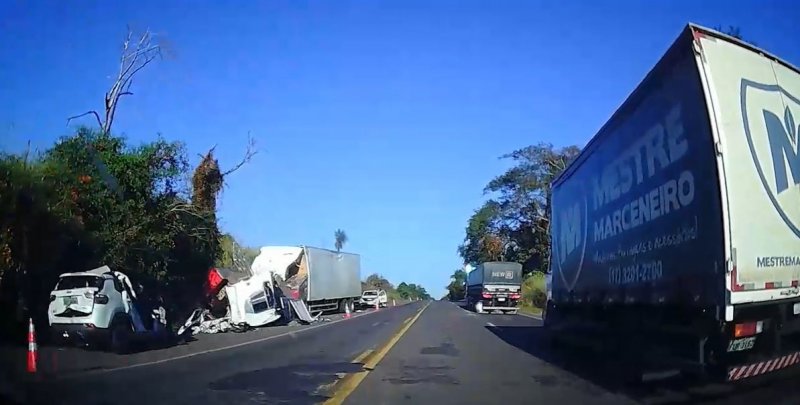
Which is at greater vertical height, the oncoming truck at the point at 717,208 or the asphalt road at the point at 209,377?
the oncoming truck at the point at 717,208

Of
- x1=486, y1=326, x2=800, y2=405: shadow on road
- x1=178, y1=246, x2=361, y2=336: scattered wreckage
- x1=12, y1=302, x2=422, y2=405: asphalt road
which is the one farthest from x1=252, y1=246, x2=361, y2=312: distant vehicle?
x1=486, y1=326, x2=800, y2=405: shadow on road

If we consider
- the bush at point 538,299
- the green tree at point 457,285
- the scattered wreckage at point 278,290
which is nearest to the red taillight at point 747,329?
the scattered wreckage at point 278,290

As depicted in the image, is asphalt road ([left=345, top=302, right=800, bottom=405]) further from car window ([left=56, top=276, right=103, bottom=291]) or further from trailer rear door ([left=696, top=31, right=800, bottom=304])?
car window ([left=56, top=276, right=103, bottom=291])

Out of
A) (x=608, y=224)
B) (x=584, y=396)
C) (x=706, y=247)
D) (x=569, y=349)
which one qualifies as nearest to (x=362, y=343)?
(x=569, y=349)

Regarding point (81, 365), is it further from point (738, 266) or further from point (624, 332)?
point (738, 266)

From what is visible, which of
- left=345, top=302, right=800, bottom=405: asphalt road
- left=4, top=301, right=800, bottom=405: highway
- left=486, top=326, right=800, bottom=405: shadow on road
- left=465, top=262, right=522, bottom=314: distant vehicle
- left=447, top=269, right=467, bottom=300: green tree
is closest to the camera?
left=486, top=326, right=800, bottom=405: shadow on road

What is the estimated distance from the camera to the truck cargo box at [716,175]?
783cm

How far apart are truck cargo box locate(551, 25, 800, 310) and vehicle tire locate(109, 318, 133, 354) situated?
43.1 feet

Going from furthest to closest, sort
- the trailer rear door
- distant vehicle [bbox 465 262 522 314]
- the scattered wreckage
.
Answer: distant vehicle [bbox 465 262 522 314], the scattered wreckage, the trailer rear door

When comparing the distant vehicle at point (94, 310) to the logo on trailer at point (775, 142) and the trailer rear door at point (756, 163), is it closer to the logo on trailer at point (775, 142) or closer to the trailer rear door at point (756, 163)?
the trailer rear door at point (756, 163)

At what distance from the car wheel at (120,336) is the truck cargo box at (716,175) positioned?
13.2 m

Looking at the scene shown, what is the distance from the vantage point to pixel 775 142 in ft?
27.7

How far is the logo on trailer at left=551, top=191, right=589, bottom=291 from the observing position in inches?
604

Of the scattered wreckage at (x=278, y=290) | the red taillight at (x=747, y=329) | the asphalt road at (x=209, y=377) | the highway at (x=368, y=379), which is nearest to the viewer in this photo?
the red taillight at (x=747, y=329)
